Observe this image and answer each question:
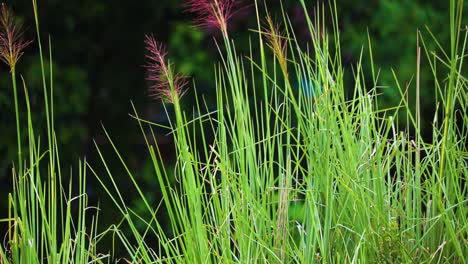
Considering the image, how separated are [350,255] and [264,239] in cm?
21

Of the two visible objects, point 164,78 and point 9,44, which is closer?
point 9,44

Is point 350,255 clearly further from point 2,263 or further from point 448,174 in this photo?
point 2,263

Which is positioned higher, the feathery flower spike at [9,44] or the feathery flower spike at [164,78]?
the feathery flower spike at [9,44]

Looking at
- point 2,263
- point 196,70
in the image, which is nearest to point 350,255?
point 2,263

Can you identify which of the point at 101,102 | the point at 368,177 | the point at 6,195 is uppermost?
the point at 368,177

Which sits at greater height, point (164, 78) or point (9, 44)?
point (9, 44)

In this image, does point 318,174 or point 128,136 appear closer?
point 318,174

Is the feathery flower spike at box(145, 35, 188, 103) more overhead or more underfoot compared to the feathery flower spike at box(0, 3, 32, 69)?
more underfoot

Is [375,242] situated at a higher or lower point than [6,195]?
higher

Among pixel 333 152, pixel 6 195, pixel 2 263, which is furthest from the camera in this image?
pixel 6 195

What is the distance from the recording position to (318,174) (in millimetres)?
2254

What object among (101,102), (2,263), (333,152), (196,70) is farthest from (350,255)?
(101,102)

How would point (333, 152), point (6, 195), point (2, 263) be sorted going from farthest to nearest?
point (6, 195), point (2, 263), point (333, 152)

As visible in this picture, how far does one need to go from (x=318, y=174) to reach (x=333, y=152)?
0.07 m
